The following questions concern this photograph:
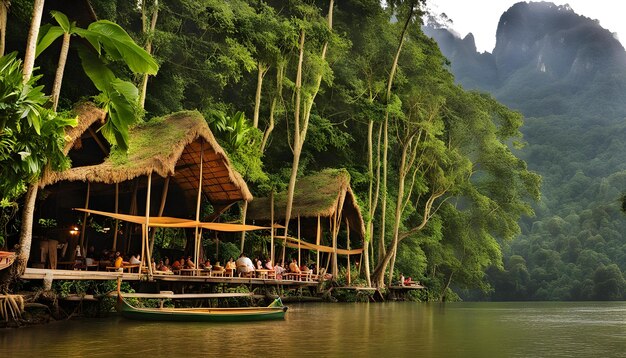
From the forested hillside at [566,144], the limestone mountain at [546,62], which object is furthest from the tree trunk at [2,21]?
the limestone mountain at [546,62]

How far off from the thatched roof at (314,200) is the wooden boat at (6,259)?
13.2m

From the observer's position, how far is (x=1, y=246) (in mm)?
13125

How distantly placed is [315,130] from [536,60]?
87174mm

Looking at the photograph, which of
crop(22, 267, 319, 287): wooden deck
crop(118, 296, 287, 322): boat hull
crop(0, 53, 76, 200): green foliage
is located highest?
crop(0, 53, 76, 200): green foliage

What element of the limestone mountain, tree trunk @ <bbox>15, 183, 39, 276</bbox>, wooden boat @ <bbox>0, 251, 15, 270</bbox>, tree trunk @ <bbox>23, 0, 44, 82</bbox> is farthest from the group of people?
the limestone mountain

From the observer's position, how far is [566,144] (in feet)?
226

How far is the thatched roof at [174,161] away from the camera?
48.9 feet

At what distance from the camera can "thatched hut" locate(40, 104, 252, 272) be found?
48.6ft

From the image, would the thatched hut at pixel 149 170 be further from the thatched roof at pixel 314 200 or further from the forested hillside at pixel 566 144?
the forested hillside at pixel 566 144

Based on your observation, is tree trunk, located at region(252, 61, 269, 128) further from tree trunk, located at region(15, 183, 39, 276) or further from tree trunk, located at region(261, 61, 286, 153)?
tree trunk, located at region(15, 183, 39, 276)

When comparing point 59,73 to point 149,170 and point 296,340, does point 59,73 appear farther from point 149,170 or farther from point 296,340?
point 296,340

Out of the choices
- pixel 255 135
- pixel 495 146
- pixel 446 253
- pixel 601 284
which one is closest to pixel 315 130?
pixel 255 135

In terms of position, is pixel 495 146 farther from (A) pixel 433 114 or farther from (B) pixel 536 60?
(B) pixel 536 60

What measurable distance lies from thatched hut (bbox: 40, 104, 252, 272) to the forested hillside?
19109mm
